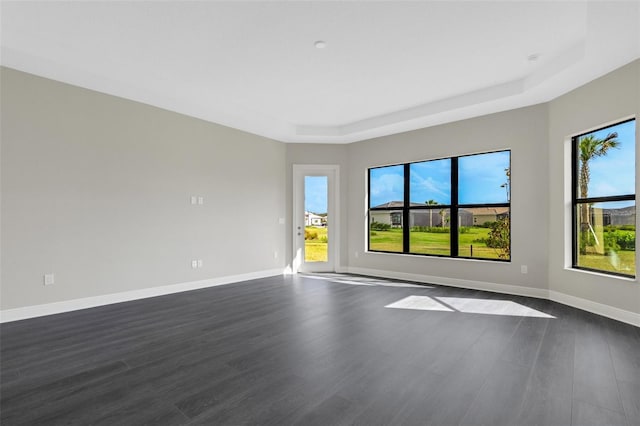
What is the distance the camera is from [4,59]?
344 cm

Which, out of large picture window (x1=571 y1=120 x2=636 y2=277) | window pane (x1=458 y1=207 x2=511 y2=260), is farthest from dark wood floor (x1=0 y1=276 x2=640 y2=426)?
window pane (x1=458 y1=207 x2=511 y2=260)

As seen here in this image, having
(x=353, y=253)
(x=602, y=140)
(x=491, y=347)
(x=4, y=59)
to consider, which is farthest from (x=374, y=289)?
(x=4, y=59)

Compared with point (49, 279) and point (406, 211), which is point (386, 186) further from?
point (49, 279)

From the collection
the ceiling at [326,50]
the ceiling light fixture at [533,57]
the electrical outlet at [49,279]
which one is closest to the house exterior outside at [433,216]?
the ceiling at [326,50]

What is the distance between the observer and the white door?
22.4ft

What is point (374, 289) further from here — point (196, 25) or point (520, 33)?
point (196, 25)

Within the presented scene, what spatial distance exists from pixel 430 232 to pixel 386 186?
4.12 feet

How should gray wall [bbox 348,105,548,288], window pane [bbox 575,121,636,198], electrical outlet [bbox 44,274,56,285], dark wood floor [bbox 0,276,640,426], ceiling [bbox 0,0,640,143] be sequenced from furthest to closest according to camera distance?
gray wall [bbox 348,105,548,288] → electrical outlet [bbox 44,274,56,285] → window pane [bbox 575,121,636,198] → ceiling [bbox 0,0,640,143] → dark wood floor [bbox 0,276,640,426]

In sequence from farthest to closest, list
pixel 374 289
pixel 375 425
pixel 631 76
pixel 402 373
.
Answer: pixel 374 289 < pixel 631 76 < pixel 402 373 < pixel 375 425

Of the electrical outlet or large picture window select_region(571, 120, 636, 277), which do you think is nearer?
large picture window select_region(571, 120, 636, 277)

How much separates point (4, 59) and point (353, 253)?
18.9 feet

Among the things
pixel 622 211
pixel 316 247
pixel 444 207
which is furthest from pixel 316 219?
pixel 622 211

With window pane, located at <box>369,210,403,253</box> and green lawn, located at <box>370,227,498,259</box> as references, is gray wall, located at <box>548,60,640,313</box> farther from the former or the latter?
window pane, located at <box>369,210,403,253</box>

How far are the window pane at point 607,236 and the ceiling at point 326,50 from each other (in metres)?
1.56
